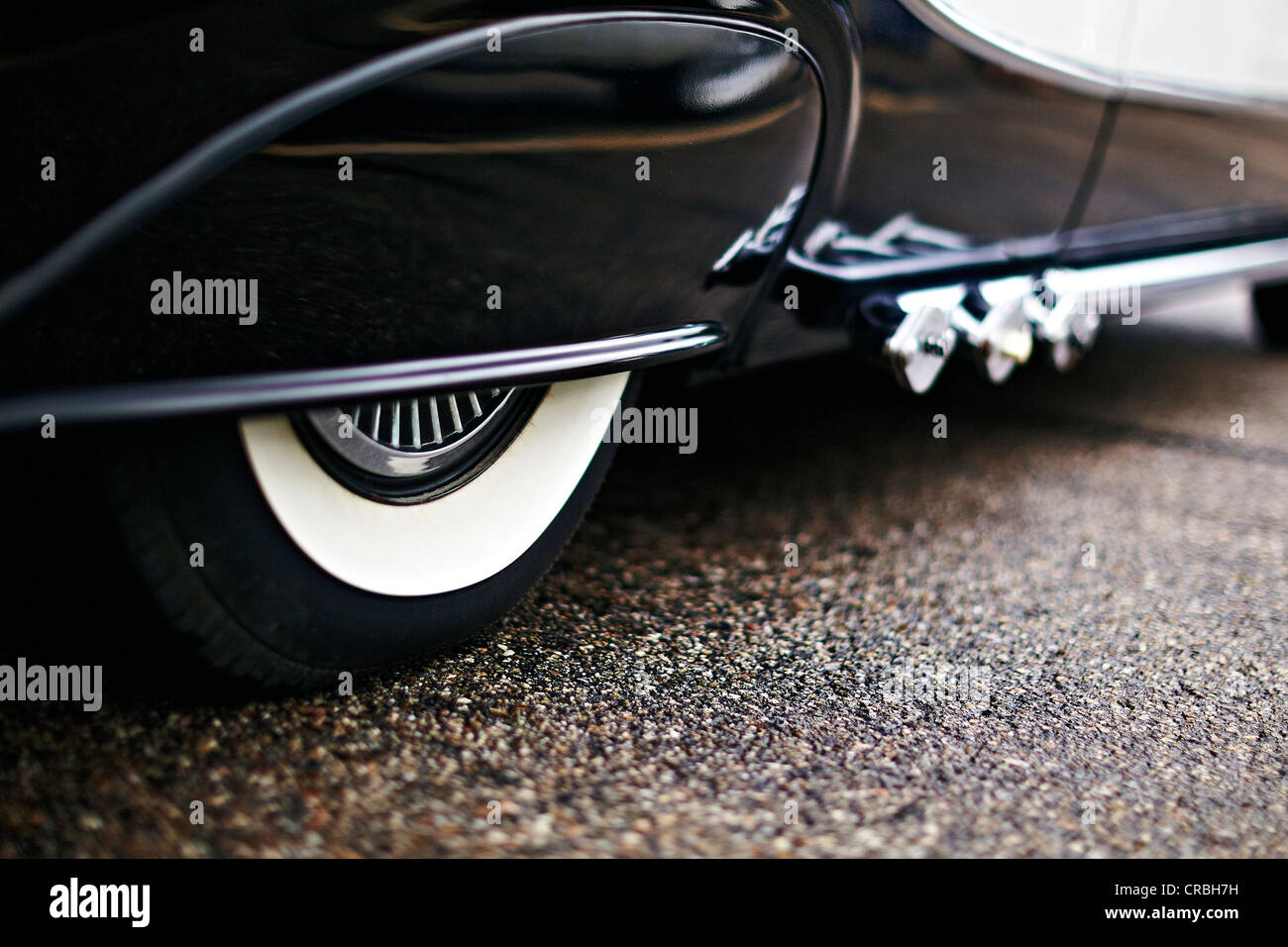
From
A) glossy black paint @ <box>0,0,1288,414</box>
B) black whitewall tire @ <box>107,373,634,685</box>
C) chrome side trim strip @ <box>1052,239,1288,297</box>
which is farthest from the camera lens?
chrome side trim strip @ <box>1052,239,1288,297</box>

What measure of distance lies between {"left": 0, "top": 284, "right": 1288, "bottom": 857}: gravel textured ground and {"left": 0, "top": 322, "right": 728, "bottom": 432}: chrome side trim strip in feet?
0.95

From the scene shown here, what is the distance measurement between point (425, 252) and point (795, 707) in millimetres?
703

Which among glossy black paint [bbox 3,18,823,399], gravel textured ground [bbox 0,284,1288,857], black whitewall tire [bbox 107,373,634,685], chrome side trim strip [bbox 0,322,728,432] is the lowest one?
gravel textured ground [bbox 0,284,1288,857]

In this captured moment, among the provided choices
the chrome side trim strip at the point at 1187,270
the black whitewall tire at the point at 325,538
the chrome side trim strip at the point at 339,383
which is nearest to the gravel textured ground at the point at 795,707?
the black whitewall tire at the point at 325,538

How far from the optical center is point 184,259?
38.0 inches

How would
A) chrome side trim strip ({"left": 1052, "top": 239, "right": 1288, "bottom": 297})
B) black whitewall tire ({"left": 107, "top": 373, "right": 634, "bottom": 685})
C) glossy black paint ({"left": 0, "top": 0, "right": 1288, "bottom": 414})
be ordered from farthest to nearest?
chrome side trim strip ({"left": 1052, "top": 239, "right": 1288, "bottom": 297}), black whitewall tire ({"left": 107, "top": 373, "right": 634, "bottom": 685}), glossy black paint ({"left": 0, "top": 0, "right": 1288, "bottom": 414})

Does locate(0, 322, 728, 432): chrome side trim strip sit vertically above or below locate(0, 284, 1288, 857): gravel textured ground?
above

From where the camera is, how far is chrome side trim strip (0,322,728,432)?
938 mm

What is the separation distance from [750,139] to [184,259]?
67 cm

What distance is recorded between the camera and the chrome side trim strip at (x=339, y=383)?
0.94 m

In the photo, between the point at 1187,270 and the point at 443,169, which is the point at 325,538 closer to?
the point at 443,169

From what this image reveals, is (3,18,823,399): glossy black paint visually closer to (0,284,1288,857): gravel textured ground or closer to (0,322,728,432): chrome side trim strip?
(0,322,728,432): chrome side trim strip

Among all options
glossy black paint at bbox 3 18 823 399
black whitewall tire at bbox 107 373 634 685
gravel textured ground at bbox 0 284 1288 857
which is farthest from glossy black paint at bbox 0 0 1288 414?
gravel textured ground at bbox 0 284 1288 857

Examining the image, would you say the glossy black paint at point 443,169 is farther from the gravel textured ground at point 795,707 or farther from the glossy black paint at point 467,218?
the gravel textured ground at point 795,707
